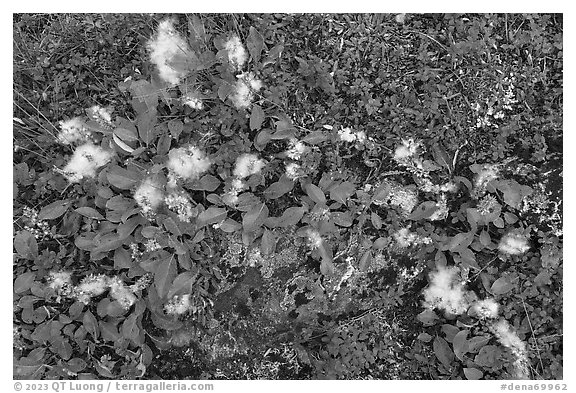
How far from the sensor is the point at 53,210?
4.07 meters

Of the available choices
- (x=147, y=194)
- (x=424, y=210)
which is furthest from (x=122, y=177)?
(x=424, y=210)

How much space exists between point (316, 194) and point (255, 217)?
0.48 meters

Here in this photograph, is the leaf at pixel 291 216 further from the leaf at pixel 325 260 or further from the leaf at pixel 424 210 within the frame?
the leaf at pixel 424 210

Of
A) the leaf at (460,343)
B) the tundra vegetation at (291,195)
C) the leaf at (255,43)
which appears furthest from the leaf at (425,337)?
the leaf at (255,43)

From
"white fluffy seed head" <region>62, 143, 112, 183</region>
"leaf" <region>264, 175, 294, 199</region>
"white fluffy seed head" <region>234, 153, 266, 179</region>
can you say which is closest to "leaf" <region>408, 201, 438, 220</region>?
"leaf" <region>264, 175, 294, 199</region>

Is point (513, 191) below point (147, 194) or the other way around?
the other way around

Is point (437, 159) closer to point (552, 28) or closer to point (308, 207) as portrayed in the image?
point (308, 207)

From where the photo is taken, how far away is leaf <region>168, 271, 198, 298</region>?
3.96 meters

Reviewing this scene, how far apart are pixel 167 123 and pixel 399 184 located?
1827 millimetres

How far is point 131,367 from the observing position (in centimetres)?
409

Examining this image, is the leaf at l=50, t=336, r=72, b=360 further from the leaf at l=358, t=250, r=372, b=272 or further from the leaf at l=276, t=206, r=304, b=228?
the leaf at l=358, t=250, r=372, b=272

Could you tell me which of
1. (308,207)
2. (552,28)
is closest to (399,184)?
(308,207)

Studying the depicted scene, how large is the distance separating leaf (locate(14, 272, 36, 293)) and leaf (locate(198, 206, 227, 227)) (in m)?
1.34

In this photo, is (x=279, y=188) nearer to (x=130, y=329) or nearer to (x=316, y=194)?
(x=316, y=194)
